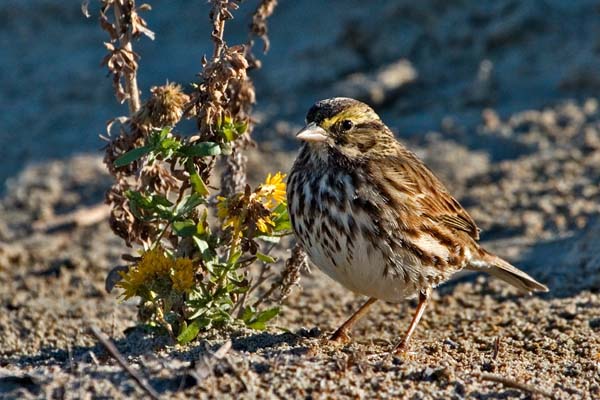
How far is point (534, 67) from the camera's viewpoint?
1015 centimetres

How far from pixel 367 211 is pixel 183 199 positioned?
2.93ft

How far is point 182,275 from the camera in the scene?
470cm

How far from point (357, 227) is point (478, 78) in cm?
532

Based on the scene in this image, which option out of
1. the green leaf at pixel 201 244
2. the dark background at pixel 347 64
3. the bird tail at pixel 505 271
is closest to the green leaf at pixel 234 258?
the green leaf at pixel 201 244

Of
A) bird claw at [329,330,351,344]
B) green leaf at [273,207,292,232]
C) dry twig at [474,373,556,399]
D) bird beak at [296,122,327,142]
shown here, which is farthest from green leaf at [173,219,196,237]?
dry twig at [474,373,556,399]

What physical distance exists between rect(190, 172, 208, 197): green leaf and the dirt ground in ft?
2.30

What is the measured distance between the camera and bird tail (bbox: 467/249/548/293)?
6000 millimetres

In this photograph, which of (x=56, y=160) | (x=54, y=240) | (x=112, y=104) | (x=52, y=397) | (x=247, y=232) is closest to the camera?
(x=52, y=397)

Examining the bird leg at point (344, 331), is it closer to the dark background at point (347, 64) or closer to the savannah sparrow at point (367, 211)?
the savannah sparrow at point (367, 211)

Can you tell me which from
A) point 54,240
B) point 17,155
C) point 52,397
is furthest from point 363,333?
point 17,155

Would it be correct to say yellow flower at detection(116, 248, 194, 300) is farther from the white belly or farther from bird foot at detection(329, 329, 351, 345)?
bird foot at detection(329, 329, 351, 345)

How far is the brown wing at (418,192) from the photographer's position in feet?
17.5

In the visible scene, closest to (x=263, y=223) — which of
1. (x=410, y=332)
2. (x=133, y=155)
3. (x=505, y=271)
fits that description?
(x=133, y=155)

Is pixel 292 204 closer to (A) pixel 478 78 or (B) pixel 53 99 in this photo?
(A) pixel 478 78
